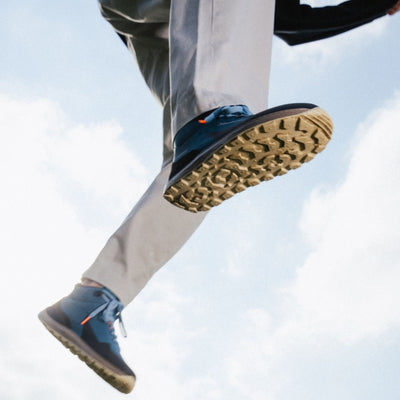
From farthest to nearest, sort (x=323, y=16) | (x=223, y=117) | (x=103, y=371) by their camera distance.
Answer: (x=323, y=16) → (x=103, y=371) → (x=223, y=117)

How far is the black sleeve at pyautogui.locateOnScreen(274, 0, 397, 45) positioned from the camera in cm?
223

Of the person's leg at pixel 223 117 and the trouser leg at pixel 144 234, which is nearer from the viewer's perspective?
the person's leg at pixel 223 117

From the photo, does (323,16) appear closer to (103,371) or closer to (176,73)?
(176,73)

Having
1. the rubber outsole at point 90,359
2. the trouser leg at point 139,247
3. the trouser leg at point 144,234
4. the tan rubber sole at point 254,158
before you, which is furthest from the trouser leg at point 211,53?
the rubber outsole at point 90,359

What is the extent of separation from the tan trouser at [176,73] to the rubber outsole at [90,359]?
0.20 m

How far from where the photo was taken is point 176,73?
1.55 metres

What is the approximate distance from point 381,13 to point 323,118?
1.01 metres

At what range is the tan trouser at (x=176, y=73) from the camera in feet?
4.96

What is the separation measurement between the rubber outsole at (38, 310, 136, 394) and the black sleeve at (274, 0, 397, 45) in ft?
4.58

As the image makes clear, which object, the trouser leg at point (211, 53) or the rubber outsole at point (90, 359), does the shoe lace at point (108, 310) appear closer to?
the rubber outsole at point (90, 359)

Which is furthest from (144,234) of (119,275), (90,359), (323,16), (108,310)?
(323,16)

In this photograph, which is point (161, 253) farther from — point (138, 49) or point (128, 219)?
point (138, 49)

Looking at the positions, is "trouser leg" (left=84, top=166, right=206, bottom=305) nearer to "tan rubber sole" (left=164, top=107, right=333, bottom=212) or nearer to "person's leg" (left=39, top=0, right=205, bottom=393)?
"person's leg" (left=39, top=0, right=205, bottom=393)

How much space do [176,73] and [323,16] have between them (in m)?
0.95
